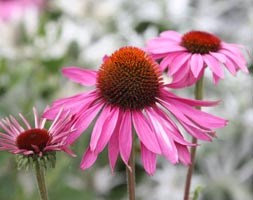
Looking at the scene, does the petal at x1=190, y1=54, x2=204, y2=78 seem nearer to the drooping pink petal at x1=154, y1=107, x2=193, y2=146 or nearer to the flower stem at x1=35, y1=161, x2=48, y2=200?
the drooping pink petal at x1=154, y1=107, x2=193, y2=146

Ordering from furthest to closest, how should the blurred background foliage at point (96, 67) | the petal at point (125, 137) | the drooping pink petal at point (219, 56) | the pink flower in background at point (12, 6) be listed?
the pink flower in background at point (12, 6)
the blurred background foliage at point (96, 67)
the drooping pink petal at point (219, 56)
the petal at point (125, 137)

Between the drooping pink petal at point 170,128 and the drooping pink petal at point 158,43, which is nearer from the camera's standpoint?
the drooping pink petal at point 170,128

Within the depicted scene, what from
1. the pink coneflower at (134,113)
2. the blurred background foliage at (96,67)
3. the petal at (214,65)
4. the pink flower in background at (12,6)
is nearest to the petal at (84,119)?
the pink coneflower at (134,113)

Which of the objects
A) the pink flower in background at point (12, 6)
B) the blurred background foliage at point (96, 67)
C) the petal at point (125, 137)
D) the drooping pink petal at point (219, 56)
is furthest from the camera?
the pink flower in background at point (12, 6)

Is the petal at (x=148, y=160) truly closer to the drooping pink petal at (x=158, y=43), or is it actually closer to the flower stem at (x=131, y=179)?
the flower stem at (x=131, y=179)

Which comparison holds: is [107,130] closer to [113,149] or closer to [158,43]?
[113,149]

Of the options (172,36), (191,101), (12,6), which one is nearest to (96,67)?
(12,6)

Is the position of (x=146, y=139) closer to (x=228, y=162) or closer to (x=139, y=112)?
(x=139, y=112)

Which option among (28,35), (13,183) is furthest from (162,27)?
(13,183)
